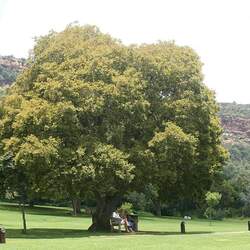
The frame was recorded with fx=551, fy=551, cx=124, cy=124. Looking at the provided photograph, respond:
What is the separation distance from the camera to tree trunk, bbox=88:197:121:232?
3609 centimetres

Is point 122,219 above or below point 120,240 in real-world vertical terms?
above

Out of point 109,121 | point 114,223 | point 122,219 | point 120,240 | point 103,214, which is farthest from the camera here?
point 103,214

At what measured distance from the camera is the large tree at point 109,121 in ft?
103

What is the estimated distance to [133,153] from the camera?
1303 inches

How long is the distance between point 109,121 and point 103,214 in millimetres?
6761

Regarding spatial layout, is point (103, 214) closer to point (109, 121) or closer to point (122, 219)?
point (122, 219)

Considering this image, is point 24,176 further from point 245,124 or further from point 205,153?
point 245,124

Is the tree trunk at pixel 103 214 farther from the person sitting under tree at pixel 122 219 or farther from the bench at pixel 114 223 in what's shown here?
the person sitting under tree at pixel 122 219

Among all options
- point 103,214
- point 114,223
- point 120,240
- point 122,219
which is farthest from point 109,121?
point 120,240

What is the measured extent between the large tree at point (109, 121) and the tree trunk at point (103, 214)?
7 cm

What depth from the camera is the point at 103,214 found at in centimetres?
3650

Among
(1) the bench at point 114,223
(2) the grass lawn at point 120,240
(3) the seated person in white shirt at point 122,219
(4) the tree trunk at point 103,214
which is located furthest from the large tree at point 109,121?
(2) the grass lawn at point 120,240

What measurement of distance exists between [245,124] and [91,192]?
168195 mm

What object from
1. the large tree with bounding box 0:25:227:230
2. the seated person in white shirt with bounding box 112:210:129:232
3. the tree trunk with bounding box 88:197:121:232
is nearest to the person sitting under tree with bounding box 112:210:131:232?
the seated person in white shirt with bounding box 112:210:129:232
